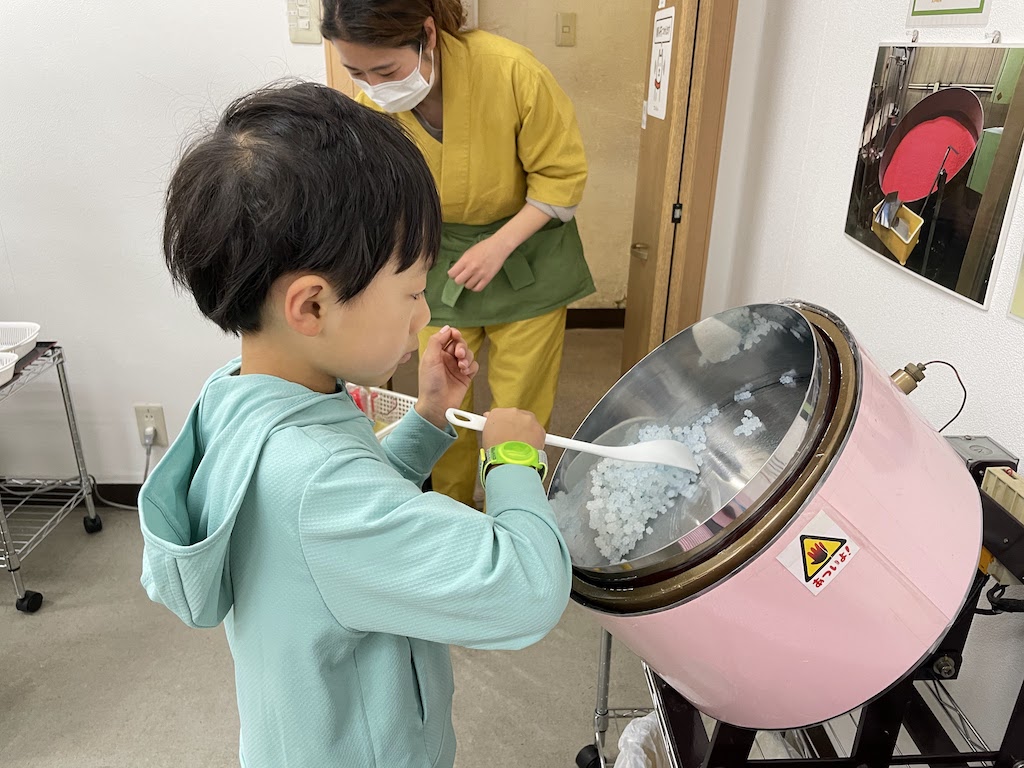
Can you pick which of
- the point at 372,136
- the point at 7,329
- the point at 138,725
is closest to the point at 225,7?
the point at 7,329

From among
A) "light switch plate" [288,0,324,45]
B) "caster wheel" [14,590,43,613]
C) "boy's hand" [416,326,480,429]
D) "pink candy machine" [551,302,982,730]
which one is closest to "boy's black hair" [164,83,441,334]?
"boy's hand" [416,326,480,429]

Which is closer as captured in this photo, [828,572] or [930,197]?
[828,572]

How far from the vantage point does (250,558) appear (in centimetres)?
67

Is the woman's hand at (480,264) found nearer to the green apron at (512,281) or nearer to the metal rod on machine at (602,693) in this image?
the green apron at (512,281)

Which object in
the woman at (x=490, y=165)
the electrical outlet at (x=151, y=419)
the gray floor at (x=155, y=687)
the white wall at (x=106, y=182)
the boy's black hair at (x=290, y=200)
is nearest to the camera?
the boy's black hair at (x=290, y=200)

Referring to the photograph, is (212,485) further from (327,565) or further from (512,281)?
(512,281)

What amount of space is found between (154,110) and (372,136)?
1.48 meters

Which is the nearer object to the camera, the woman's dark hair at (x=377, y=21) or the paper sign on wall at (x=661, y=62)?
the woman's dark hair at (x=377, y=21)

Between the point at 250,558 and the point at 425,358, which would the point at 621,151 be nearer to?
the point at 425,358

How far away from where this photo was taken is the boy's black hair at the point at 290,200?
592 millimetres

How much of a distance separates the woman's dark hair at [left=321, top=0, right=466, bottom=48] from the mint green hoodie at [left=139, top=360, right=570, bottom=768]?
2.59 feet

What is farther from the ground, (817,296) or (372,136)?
(372,136)

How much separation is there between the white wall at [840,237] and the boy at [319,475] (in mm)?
634

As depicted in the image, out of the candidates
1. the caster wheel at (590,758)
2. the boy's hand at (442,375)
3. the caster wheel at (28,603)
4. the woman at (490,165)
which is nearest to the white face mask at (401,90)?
the woman at (490,165)
